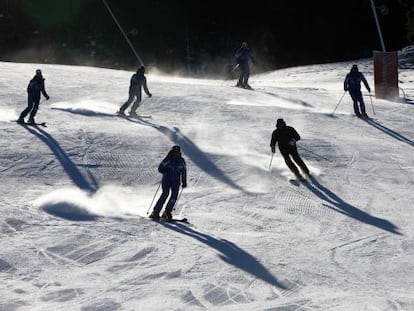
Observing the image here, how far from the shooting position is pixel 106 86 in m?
25.9

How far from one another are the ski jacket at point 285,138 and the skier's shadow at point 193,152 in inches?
46.0

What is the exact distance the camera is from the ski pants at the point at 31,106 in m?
19.4

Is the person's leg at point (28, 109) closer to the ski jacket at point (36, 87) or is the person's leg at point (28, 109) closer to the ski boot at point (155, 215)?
the ski jacket at point (36, 87)

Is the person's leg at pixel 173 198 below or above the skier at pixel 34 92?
below

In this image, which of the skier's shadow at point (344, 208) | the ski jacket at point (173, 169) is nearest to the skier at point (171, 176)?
the ski jacket at point (173, 169)

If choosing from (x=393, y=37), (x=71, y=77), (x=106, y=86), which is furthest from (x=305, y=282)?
(x=393, y=37)

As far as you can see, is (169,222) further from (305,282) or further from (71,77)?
(71,77)

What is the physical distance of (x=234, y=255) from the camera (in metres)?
11.8

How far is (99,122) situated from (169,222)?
307 inches

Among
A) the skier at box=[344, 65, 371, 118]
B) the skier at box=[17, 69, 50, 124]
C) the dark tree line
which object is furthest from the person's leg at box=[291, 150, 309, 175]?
the dark tree line

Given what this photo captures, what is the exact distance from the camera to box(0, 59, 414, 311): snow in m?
10.4

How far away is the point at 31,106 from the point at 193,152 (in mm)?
4089

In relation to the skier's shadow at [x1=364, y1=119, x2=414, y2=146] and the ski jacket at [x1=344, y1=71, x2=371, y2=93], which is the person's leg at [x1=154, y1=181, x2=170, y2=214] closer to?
the skier's shadow at [x1=364, y1=119, x2=414, y2=146]

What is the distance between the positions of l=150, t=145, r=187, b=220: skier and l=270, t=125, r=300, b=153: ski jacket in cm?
357
